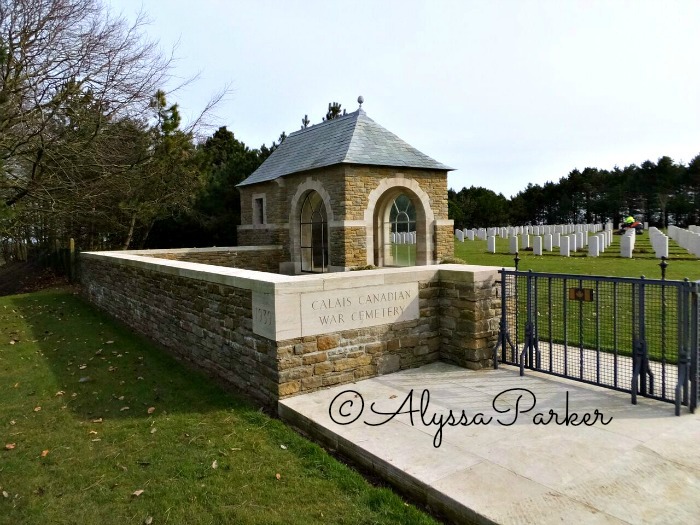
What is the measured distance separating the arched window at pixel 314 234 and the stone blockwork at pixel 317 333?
8491mm

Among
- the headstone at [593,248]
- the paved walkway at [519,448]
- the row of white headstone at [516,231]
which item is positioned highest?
the row of white headstone at [516,231]

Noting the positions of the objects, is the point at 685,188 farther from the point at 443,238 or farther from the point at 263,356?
the point at 263,356

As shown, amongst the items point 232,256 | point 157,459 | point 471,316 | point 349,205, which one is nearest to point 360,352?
point 471,316

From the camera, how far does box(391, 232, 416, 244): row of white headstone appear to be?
1567 cm

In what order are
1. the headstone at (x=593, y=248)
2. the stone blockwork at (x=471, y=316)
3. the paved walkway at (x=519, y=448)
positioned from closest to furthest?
the paved walkway at (x=519, y=448) → the stone blockwork at (x=471, y=316) → the headstone at (x=593, y=248)

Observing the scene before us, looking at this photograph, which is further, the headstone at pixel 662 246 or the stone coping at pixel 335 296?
the headstone at pixel 662 246

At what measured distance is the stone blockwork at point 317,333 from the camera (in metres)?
5.06

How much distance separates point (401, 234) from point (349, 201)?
10.3 feet

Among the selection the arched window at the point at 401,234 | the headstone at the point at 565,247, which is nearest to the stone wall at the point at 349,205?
the arched window at the point at 401,234

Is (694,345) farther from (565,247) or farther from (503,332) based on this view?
(565,247)

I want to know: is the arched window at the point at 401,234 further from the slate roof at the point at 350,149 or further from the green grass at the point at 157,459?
the green grass at the point at 157,459

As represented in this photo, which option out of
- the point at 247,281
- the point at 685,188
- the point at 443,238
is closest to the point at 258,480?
the point at 247,281

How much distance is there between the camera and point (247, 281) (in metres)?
5.41

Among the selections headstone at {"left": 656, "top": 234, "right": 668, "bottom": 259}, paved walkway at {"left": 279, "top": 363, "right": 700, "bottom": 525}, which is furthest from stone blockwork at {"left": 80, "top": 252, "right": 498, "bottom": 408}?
headstone at {"left": 656, "top": 234, "right": 668, "bottom": 259}
